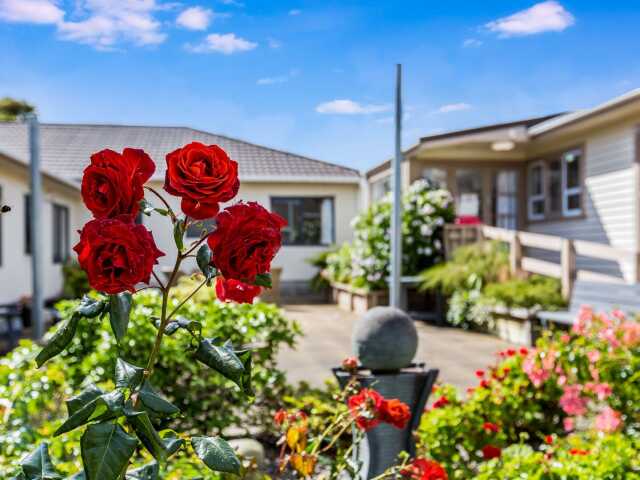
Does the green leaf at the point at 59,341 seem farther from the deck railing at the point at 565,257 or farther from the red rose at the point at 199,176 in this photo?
the deck railing at the point at 565,257

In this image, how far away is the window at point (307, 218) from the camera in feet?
59.9

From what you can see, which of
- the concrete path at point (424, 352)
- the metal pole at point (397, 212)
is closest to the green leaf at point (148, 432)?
the concrete path at point (424, 352)

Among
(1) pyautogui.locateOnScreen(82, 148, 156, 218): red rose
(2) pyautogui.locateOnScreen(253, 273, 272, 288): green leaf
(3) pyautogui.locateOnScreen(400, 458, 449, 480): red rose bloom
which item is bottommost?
(3) pyautogui.locateOnScreen(400, 458, 449, 480): red rose bloom

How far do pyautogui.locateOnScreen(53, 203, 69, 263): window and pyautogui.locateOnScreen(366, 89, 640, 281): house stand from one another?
732cm

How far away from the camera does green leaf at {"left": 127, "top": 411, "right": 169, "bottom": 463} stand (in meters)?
1.34

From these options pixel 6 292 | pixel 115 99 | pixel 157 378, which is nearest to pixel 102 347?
pixel 157 378

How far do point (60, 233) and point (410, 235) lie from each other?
7.72m

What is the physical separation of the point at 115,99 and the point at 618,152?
10139 millimetres

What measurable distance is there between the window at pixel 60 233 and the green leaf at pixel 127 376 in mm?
13900

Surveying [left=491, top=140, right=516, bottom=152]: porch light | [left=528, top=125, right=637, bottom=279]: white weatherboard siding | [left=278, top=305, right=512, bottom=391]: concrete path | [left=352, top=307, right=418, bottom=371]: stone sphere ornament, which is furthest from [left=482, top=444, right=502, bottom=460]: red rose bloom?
[left=491, top=140, right=516, bottom=152]: porch light

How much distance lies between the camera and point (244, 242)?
1.36m

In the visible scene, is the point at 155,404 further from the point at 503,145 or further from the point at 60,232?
the point at 60,232

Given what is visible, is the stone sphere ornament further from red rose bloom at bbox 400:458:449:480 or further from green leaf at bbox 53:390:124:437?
green leaf at bbox 53:390:124:437

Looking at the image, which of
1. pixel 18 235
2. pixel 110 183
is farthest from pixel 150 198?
pixel 110 183
